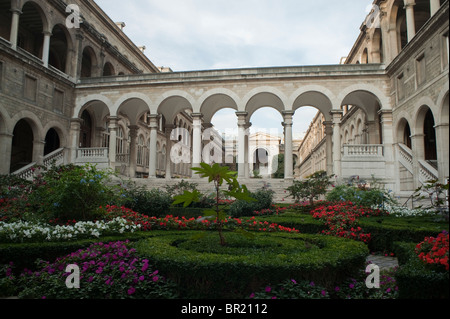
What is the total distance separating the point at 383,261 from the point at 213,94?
16.6 meters

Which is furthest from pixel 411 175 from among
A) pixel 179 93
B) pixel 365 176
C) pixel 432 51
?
pixel 179 93

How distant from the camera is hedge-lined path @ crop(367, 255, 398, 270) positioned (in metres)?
6.16

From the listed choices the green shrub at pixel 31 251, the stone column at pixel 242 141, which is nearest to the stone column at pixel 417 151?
the stone column at pixel 242 141

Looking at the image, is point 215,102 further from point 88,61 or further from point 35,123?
point 88,61

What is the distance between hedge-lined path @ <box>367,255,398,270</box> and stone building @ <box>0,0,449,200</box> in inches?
370

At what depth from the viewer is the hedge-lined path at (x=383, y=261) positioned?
6164 millimetres

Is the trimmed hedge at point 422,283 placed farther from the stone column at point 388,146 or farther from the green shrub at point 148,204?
the stone column at point 388,146

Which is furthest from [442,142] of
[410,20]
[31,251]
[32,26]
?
[32,26]

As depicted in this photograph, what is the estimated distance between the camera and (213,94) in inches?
832

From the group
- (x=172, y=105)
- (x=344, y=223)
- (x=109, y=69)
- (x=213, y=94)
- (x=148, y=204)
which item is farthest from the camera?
(x=109, y=69)

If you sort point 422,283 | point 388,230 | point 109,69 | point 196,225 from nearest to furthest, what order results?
1. point 422,283
2. point 388,230
3. point 196,225
4. point 109,69

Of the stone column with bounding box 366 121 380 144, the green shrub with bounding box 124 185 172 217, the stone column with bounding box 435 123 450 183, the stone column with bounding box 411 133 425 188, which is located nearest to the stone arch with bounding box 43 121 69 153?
the green shrub with bounding box 124 185 172 217

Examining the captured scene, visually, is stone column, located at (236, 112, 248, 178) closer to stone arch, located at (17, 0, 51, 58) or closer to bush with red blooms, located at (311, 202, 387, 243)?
bush with red blooms, located at (311, 202, 387, 243)
